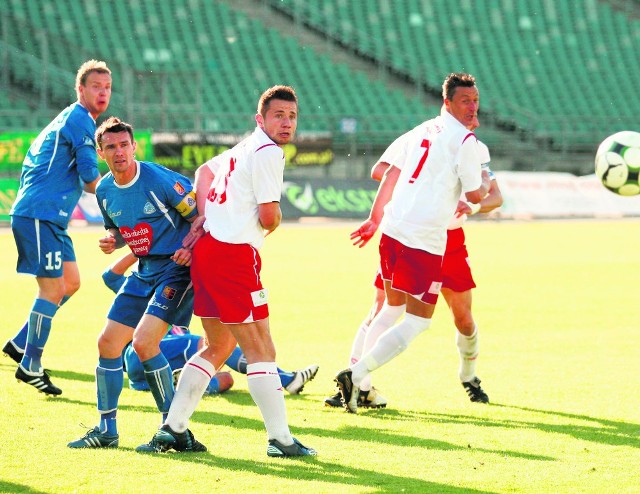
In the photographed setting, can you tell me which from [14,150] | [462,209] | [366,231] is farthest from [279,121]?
[14,150]

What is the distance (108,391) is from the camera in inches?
240

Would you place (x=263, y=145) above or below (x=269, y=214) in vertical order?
above

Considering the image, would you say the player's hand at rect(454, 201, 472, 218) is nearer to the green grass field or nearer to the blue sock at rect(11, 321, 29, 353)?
the green grass field

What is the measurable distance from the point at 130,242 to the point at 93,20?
93.3 ft

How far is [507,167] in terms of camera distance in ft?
108

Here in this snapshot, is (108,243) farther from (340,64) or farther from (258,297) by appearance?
(340,64)

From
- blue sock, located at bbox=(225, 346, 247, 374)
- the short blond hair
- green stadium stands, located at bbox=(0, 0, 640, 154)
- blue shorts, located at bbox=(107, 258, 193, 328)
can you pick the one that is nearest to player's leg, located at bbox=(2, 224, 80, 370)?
the short blond hair

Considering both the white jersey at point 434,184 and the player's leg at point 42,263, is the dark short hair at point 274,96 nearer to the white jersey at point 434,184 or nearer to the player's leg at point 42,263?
the white jersey at point 434,184

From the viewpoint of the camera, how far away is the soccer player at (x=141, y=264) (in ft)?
20.0

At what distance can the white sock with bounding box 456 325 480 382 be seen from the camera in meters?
7.88

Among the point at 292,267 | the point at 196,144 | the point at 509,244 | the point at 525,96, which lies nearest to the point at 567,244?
the point at 509,244

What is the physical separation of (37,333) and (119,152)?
7.86 ft

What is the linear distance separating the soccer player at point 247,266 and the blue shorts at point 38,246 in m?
2.58

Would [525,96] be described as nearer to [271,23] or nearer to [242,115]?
[271,23]
